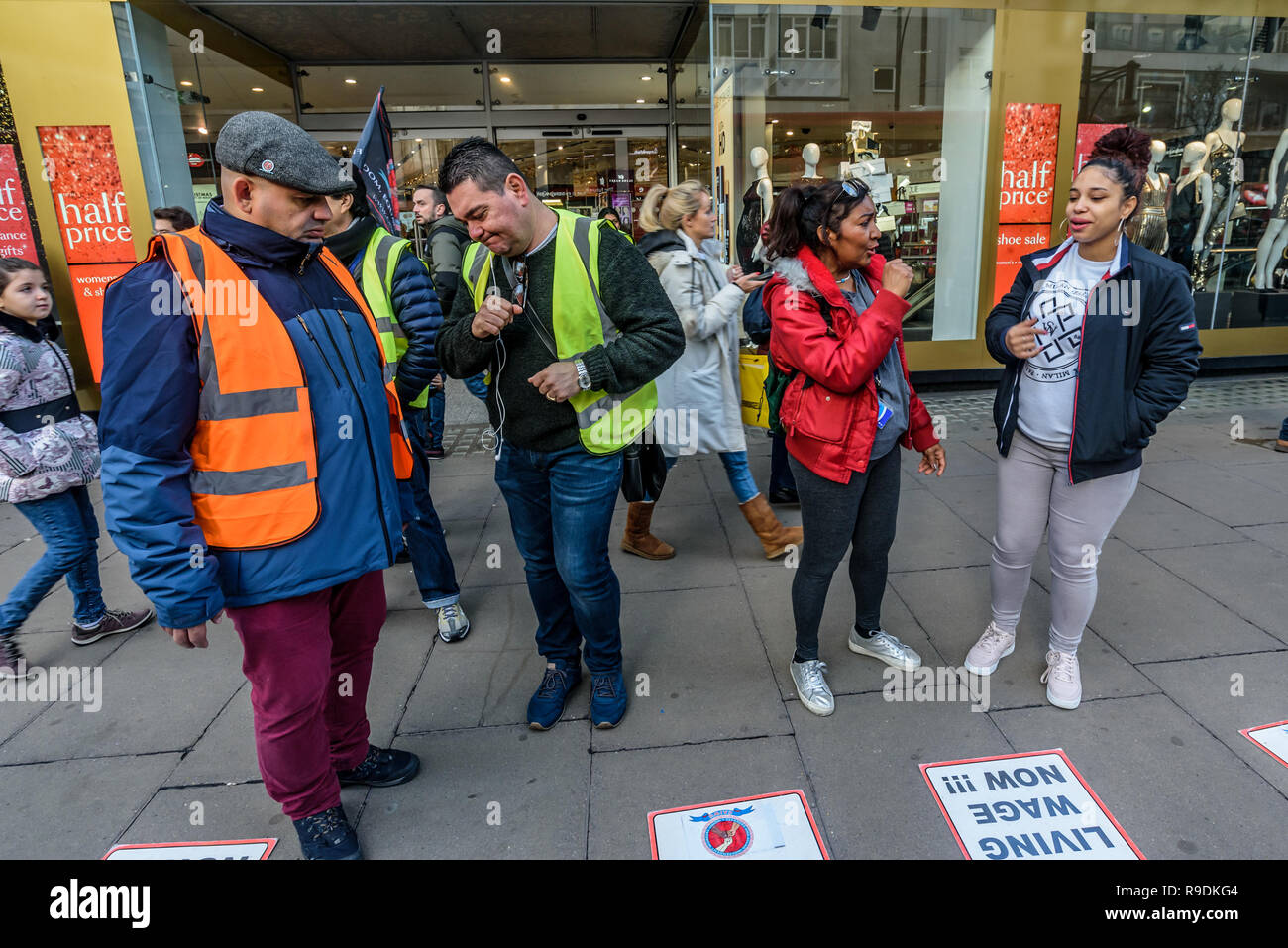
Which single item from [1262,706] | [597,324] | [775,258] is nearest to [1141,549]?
[1262,706]

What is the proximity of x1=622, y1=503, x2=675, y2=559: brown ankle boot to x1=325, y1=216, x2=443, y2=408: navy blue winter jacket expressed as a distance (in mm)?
1593

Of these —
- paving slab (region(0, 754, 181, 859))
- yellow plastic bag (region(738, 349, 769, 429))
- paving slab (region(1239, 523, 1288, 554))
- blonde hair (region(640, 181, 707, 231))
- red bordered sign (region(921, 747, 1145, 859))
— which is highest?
blonde hair (region(640, 181, 707, 231))

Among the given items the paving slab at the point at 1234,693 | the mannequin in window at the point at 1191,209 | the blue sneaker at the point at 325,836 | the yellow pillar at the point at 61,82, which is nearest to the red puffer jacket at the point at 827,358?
the paving slab at the point at 1234,693

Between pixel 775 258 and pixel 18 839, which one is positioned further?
pixel 775 258

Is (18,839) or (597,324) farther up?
(597,324)

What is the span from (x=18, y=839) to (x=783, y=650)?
8.92 feet

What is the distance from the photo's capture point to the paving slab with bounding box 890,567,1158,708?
9.39 feet

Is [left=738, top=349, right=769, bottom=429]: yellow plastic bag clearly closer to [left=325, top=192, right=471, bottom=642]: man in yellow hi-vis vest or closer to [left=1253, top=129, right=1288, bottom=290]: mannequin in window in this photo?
[left=325, top=192, right=471, bottom=642]: man in yellow hi-vis vest

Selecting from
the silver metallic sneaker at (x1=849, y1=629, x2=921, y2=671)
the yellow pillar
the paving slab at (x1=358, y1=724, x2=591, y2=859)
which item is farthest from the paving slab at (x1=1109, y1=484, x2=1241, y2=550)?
the yellow pillar

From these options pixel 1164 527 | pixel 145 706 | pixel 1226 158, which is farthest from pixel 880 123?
pixel 145 706

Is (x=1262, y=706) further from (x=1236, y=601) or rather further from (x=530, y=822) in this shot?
(x=530, y=822)

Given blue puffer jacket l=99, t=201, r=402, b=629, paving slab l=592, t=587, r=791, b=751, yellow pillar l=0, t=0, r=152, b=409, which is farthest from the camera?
yellow pillar l=0, t=0, r=152, b=409

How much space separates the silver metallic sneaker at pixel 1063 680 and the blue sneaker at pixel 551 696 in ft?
5.87

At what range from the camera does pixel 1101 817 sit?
2.21m
